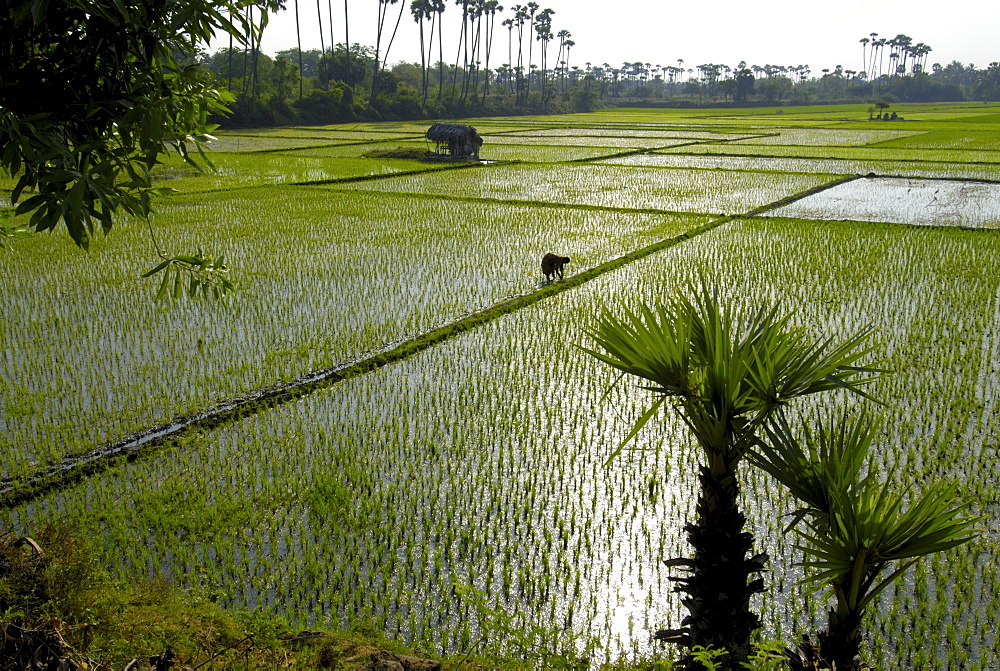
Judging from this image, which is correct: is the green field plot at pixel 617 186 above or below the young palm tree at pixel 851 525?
above

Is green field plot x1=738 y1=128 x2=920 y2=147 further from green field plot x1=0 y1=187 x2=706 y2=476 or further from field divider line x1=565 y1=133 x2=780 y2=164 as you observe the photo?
green field plot x1=0 y1=187 x2=706 y2=476

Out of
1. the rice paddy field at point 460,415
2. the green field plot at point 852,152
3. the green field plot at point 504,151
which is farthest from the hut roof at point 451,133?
the rice paddy field at point 460,415

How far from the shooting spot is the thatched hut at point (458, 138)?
25.9m

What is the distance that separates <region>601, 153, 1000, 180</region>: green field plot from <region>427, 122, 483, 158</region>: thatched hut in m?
4.46

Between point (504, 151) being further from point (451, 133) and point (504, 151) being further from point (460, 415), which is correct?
point (460, 415)

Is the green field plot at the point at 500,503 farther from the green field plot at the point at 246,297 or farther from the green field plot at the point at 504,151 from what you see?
the green field plot at the point at 504,151

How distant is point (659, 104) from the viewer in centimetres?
8262

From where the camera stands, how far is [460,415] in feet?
21.3

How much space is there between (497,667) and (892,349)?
6.16m

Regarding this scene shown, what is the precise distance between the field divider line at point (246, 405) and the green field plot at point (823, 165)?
15648 millimetres

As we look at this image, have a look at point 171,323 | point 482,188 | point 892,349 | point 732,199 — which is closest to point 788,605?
point 892,349

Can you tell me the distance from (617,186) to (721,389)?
18445 millimetres

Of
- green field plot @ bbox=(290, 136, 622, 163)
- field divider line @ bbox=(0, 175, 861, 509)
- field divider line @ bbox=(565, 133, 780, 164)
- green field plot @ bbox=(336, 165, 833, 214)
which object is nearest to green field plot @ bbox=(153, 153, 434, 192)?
green field plot @ bbox=(290, 136, 622, 163)

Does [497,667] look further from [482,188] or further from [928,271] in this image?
[482,188]
